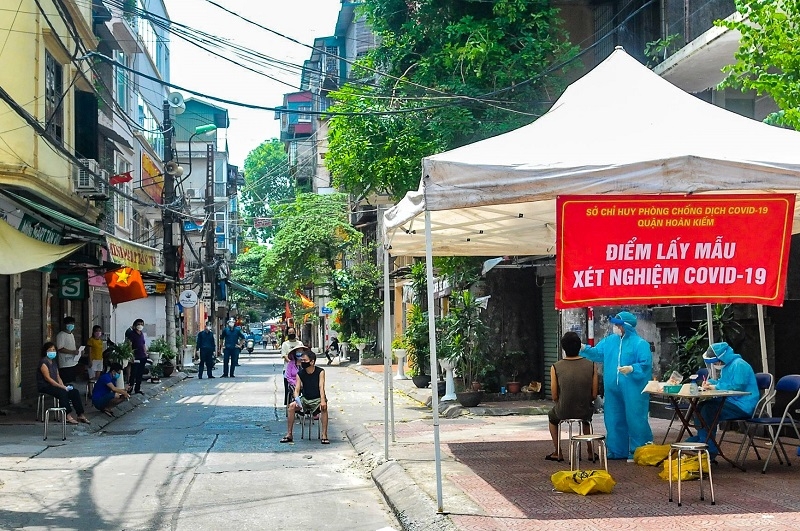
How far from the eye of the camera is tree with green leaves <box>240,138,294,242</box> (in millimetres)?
80938

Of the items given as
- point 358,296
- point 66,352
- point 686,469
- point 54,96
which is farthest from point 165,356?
point 686,469

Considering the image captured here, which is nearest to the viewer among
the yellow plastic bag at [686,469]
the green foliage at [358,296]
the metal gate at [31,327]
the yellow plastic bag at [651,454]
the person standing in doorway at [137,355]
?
the yellow plastic bag at [686,469]

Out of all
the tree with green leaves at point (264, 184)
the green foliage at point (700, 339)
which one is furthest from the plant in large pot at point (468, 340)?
the tree with green leaves at point (264, 184)

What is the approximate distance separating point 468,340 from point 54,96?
1003cm

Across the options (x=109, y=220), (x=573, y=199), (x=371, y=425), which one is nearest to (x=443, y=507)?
(x=573, y=199)

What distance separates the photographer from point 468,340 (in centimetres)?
1972

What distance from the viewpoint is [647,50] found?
64.7ft

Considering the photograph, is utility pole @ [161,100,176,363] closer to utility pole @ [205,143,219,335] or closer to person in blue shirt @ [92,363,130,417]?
utility pole @ [205,143,219,335]

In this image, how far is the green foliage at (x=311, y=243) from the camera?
4775 cm

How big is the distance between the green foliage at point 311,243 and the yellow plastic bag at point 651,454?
1450 inches

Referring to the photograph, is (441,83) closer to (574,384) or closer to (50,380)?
(50,380)

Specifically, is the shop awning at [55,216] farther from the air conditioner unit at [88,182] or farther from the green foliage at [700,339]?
the green foliage at [700,339]

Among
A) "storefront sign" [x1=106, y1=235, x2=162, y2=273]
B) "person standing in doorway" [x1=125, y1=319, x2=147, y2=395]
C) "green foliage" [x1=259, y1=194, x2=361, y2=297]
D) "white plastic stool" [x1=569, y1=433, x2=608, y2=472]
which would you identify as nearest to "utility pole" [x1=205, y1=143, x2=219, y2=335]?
"green foliage" [x1=259, y1=194, x2=361, y2=297]

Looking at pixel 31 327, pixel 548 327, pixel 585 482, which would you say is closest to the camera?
pixel 585 482
